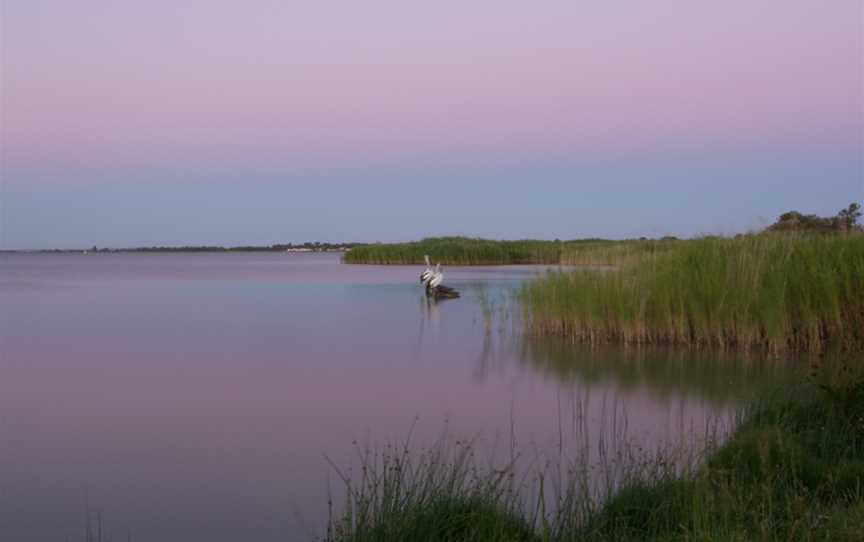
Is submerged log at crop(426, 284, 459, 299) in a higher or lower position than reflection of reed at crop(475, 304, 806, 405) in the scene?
higher

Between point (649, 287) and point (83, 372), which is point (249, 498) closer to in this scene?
point (83, 372)

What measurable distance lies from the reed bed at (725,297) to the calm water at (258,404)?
1.83 ft

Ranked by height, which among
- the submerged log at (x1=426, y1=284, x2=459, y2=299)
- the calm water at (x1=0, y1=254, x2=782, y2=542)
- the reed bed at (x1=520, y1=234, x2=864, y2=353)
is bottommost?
the calm water at (x1=0, y1=254, x2=782, y2=542)

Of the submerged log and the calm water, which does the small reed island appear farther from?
the submerged log

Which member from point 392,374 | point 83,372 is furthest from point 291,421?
point 83,372

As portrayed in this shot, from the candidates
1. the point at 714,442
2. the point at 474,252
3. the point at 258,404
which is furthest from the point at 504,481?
the point at 474,252

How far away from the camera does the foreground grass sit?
3766 millimetres

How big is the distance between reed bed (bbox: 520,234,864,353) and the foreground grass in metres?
5.03

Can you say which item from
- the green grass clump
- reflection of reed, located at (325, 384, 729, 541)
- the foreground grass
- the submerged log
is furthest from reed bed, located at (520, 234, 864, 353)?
the green grass clump

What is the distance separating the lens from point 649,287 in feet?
38.1

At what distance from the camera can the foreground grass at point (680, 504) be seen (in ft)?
12.4

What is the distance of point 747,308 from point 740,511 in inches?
291

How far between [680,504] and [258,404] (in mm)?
5605

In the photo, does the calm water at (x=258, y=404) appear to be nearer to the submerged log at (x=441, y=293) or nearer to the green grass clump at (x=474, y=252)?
the submerged log at (x=441, y=293)
